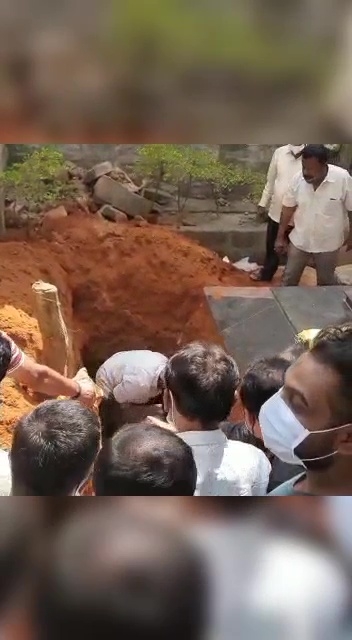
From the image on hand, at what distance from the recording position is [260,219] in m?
1.58

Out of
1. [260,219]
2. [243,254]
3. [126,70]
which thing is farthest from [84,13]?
[243,254]

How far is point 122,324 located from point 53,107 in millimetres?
1170

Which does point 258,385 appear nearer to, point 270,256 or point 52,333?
point 270,256

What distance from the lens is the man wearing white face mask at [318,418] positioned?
1.19 m

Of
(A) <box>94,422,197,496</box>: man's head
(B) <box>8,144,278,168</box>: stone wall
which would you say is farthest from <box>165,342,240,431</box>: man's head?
(B) <box>8,144,278,168</box>: stone wall

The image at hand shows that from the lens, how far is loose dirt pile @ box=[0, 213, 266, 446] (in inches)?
73.4

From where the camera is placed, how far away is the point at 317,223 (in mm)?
1692

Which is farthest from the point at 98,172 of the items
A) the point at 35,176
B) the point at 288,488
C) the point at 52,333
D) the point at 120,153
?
the point at 288,488

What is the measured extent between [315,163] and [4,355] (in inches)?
25.7

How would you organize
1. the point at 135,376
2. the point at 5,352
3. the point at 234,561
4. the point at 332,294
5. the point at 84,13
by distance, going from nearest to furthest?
the point at 84,13
the point at 234,561
the point at 5,352
the point at 135,376
the point at 332,294

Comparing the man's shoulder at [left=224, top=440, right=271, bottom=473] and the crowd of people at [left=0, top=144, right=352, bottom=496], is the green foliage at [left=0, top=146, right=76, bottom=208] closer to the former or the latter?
the crowd of people at [left=0, top=144, right=352, bottom=496]

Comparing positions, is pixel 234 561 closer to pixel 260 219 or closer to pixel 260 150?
pixel 260 219

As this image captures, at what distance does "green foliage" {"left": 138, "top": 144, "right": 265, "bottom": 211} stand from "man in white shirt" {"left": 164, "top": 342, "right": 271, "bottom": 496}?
379mm

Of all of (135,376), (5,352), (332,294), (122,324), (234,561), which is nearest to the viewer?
(234,561)
